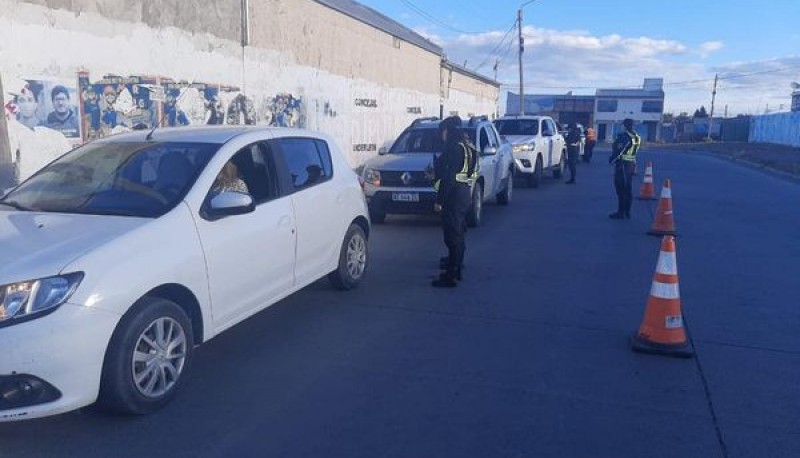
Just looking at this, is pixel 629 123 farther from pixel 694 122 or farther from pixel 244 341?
pixel 694 122

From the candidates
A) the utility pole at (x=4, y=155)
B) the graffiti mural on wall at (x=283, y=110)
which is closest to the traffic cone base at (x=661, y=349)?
the utility pole at (x=4, y=155)

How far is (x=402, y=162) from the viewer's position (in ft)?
37.2

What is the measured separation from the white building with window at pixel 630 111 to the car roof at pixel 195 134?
82.1 metres

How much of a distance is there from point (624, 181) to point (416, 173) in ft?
13.2

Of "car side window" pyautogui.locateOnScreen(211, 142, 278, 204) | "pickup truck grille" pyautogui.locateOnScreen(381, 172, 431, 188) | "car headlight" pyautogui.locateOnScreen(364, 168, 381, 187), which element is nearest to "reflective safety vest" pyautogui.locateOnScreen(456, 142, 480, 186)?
"car side window" pyautogui.locateOnScreen(211, 142, 278, 204)

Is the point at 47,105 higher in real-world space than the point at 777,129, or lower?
higher

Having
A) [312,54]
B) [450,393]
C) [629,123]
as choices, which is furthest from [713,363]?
[312,54]

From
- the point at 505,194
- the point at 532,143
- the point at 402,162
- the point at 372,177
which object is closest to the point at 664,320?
the point at 402,162

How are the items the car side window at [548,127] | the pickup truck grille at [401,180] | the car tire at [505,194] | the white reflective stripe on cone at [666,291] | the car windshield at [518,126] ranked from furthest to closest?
1. the car side window at [548,127]
2. the car windshield at [518,126]
3. the car tire at [505,194]
4. the pickup truck grille at [401,180]
5. the white reflective stripe on cone at [666,291]

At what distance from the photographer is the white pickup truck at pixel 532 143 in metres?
18.4

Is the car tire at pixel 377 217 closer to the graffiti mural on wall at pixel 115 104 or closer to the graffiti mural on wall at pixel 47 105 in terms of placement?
the graffiti mural on wall at pixel 115 104

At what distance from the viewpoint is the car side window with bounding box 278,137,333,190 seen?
615 centimetres

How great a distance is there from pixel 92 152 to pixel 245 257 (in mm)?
1649

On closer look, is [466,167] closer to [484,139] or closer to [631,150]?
[484,139]
